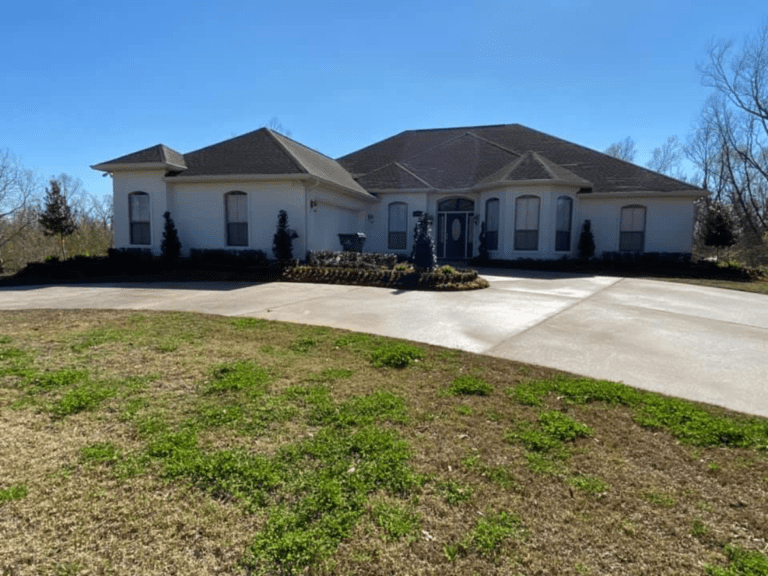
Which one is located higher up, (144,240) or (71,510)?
(144,240)

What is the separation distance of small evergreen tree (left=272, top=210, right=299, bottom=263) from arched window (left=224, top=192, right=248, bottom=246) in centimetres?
148

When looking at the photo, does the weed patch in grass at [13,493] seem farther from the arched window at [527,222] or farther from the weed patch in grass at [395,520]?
the arched window at [527,222]

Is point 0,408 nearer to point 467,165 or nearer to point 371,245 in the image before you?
point 371,245

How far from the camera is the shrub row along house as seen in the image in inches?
571

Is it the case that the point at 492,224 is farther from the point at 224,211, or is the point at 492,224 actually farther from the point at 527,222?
the point at 224,211

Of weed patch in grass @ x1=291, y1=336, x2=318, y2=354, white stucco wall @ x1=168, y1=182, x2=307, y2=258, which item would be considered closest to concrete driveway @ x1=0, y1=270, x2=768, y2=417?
weed patch in grass @ x1=291, y1=336, x2=318, y2=354

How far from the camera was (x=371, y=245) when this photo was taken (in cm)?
1934

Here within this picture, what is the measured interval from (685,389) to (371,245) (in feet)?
52.1

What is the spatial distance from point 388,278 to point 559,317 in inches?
204

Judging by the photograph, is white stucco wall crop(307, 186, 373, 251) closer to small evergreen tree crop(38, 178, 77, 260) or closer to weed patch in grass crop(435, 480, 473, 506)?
small evergreen tree crop(38, 178, 77, 260)

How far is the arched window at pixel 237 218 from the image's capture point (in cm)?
1472

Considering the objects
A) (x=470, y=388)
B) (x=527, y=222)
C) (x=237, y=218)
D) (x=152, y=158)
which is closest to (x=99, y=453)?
(x=470, y=388)

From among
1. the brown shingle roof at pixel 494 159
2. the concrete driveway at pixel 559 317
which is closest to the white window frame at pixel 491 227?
the brown shingle roof at pixel 494 159

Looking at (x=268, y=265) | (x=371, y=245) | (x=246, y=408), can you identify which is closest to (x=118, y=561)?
(x=246, y=408)
